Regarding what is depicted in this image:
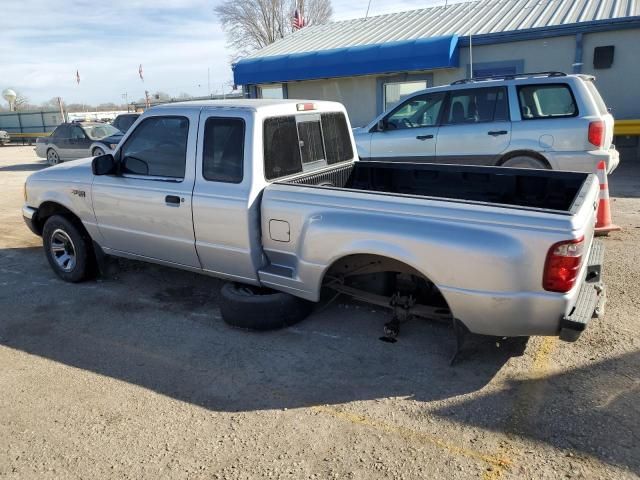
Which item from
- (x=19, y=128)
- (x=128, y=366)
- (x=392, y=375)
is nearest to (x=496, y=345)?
(x=392, y=375)

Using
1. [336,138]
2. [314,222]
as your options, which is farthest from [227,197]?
[336,138]

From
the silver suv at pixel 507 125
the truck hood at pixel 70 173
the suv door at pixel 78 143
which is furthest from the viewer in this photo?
the suv door at pixel 78 143

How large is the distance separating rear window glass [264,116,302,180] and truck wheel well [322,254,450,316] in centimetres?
93

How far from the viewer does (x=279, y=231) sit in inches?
155

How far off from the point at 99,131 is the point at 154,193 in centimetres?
1482

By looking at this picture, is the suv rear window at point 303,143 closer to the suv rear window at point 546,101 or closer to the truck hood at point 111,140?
the suv rear window at point 546,101

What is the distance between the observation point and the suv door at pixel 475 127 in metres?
7.60

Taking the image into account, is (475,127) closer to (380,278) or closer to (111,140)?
(380,278)

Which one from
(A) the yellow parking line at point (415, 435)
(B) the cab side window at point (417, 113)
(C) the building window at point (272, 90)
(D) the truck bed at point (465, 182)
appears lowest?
(A) the yellow parking line at point (415, 435)

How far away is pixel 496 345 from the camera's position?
3824mm

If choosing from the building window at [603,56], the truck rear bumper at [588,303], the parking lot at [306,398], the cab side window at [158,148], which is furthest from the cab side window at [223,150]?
the building window at [603,56]

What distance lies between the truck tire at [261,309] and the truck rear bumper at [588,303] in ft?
6.55

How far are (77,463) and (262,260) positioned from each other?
6.17 ft

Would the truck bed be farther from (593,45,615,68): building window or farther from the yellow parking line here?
(593,45,615,68): building window
